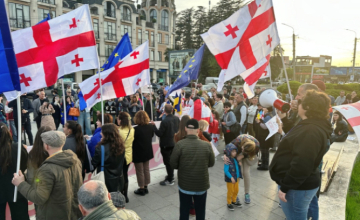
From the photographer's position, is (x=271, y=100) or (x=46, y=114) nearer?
(x=271, y=100)

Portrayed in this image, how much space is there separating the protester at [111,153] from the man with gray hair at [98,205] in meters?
1.82

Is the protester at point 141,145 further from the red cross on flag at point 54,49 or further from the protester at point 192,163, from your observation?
the protester at point 192,163

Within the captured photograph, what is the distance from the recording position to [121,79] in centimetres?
612

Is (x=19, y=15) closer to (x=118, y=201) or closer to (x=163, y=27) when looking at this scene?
(x=163, y=27)

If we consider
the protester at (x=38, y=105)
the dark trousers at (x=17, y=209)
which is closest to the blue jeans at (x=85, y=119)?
the protester at (x=38, y=105)

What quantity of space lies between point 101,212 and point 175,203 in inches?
119

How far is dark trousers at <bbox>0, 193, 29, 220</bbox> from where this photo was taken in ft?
10.7

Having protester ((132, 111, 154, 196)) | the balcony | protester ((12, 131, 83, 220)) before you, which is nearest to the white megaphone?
protester ((132, 111, 154, 196))

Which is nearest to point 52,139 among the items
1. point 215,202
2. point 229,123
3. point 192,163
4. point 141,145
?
point 192,163

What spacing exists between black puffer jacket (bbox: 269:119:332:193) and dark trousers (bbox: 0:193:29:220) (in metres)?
3.30

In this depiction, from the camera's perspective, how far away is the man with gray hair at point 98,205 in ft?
5.89

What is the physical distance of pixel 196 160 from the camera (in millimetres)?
3359

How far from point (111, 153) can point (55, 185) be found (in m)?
1.23

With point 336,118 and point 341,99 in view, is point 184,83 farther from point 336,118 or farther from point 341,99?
point 341,99
